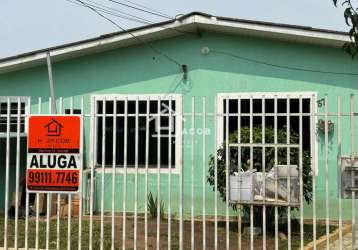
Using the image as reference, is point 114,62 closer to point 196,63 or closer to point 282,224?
point 196,63

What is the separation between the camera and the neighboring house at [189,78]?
11359mm

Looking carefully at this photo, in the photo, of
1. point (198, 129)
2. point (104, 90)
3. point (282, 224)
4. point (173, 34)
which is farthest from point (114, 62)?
point (282, 224)

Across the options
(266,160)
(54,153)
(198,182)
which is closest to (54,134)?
(54,153)

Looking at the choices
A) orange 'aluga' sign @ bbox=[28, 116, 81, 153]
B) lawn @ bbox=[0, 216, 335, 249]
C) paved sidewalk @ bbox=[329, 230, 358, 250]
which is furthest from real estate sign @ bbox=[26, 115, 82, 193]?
paved sidewalk @ bbox=[329, 230, 358, 250]

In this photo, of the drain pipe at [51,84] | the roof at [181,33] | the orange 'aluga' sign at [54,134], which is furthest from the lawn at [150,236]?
the roof at [181,33]

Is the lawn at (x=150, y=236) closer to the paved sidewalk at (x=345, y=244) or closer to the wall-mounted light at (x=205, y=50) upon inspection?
the paved sidewalk at (x=345, y=244)

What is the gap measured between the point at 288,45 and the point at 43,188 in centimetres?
650

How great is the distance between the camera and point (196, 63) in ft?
39.7

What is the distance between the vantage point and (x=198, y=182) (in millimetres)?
11320

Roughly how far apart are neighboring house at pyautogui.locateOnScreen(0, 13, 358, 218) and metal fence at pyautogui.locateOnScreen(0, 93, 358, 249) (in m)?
0.05

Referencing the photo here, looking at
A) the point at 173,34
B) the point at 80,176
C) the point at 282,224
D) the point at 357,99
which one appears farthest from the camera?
the point at 173,34

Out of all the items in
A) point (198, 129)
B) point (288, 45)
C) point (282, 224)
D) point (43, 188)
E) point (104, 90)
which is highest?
point (288, 45)

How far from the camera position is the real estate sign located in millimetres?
7090

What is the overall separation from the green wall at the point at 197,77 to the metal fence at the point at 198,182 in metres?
0.06
